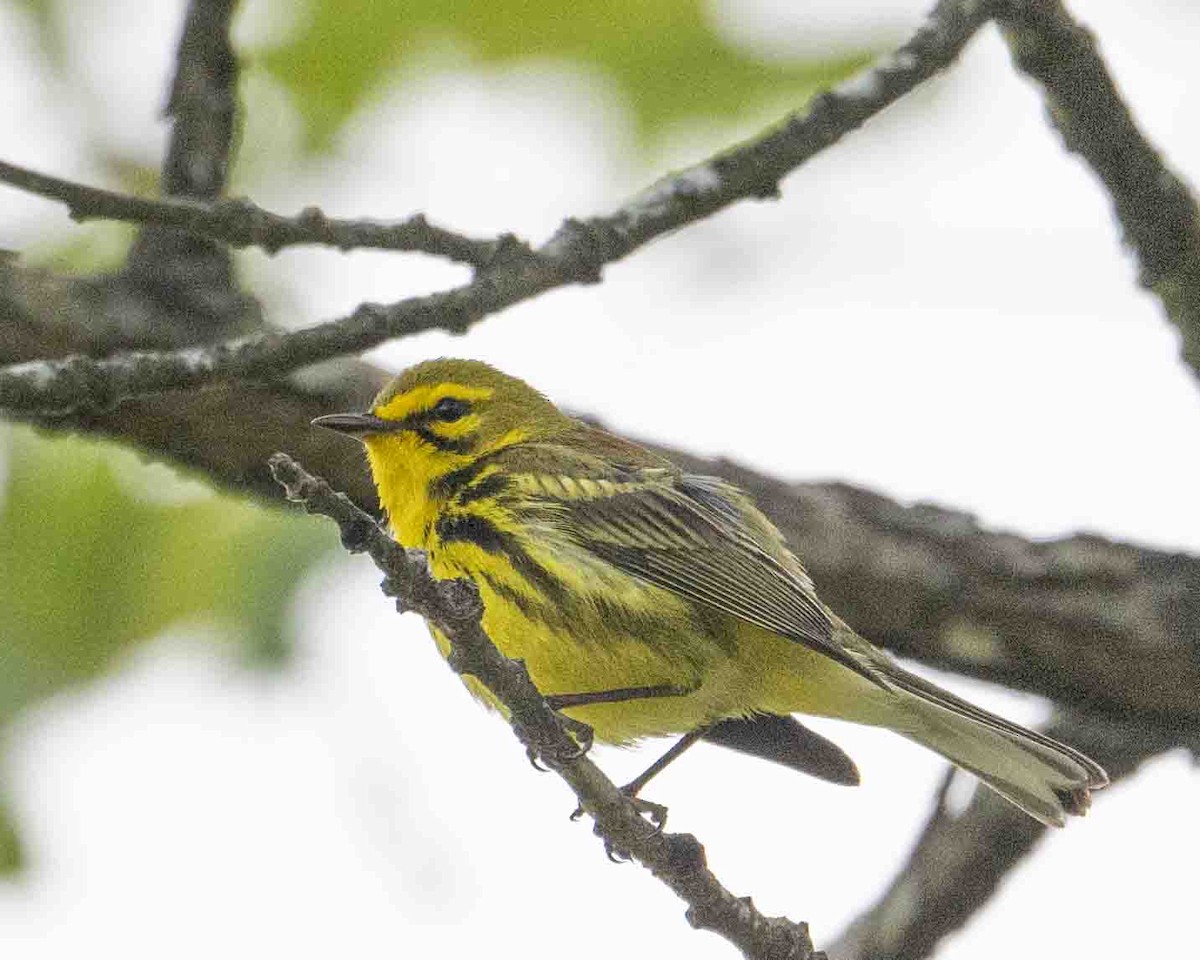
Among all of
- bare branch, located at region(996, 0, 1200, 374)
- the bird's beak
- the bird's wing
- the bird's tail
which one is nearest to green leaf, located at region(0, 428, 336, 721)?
the bird's beak

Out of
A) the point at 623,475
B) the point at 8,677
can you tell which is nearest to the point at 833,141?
the point at 623,475

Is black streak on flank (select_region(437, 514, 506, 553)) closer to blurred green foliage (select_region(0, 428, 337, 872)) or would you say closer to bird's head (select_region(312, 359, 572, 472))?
bird's head (select_region(312, 359, 572, 472))

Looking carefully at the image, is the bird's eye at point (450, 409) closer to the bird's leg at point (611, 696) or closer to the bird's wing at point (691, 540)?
the bird's wing at point (691, 540)

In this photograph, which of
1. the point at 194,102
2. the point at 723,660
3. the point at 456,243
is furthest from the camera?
the point at 194,102

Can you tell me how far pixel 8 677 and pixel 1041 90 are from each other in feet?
11.5

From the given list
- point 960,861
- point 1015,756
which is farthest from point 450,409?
point 960,861

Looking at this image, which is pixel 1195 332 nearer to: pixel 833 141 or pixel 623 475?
pixel 833 141

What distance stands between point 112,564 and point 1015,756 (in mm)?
2807

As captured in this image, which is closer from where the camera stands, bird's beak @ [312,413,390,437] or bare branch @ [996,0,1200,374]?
bare branch @ [996,0,1200,374]

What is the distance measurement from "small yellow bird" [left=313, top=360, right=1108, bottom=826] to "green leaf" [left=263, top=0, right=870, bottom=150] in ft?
3.11

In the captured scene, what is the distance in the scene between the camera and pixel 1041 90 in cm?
478

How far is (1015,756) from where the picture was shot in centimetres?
→ 470

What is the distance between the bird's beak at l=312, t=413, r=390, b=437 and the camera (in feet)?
15.8

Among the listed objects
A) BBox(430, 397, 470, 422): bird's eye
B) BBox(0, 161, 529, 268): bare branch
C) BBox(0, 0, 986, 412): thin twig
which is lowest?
BBox(0, 0, 986, 412): thin twig
